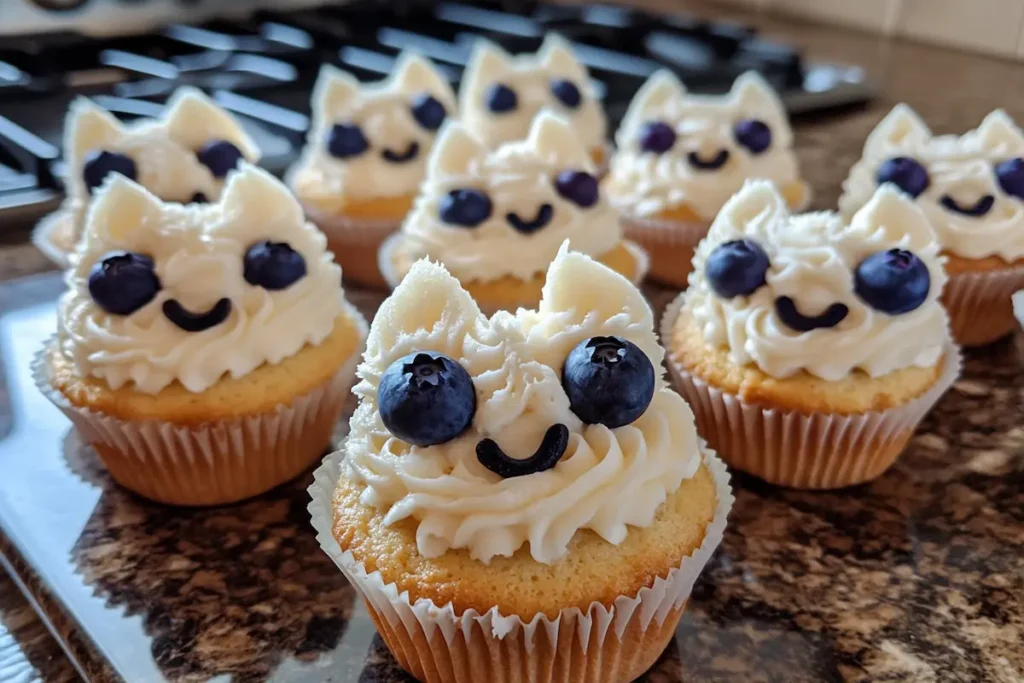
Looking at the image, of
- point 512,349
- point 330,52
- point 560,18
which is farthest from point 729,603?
point 560,18

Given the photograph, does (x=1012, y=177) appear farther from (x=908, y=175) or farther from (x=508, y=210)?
(x=508, y=210)

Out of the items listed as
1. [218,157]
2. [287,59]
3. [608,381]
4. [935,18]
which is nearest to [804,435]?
[608,381]

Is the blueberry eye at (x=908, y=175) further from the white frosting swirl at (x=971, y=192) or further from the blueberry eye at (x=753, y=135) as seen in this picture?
the blueberry eye at (x=753, y=135)

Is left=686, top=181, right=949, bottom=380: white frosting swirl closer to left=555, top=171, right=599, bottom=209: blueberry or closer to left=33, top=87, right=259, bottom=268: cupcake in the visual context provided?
left=555, top=171, right=599, bottom=209: blueberry

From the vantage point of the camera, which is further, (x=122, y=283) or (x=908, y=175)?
(x=908, y=175)

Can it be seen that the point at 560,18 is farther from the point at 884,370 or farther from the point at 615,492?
the point at 615,492

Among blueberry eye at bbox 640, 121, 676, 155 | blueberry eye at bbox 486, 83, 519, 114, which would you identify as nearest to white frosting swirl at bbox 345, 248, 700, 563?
blueberry eye at bbox 640, 121, 676, 155

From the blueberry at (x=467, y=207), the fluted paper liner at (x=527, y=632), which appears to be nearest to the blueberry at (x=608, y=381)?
the fluted paper liner at (x=527, y=632)
